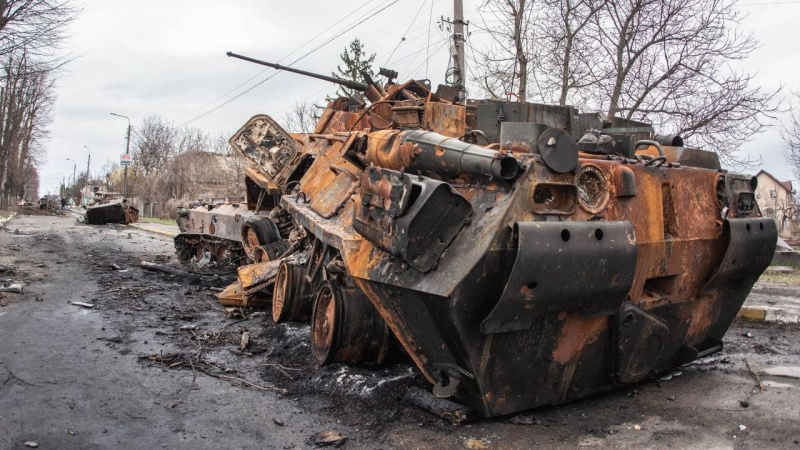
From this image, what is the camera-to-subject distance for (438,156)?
3.99m

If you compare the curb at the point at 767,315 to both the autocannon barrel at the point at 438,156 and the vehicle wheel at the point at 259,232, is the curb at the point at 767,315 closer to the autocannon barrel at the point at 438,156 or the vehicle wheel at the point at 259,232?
the autocannon barrel at the point at 438,156

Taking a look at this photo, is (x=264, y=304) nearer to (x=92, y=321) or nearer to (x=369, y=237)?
(x=92, y=321)

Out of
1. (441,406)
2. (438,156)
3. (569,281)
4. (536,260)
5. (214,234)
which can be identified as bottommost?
(441,406)

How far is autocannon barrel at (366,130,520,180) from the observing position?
146 inches

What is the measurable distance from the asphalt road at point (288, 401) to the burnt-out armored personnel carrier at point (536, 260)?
0.23 m

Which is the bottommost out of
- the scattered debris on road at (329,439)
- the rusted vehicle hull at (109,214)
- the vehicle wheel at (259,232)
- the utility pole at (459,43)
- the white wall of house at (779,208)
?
the scattered debris on road at (329,439)

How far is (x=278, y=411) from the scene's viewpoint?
455 cm

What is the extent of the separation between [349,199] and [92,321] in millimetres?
3549

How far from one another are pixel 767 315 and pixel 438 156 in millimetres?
5420

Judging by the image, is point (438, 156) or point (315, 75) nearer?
point (438, 156)

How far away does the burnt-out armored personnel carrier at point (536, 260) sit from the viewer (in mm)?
3629

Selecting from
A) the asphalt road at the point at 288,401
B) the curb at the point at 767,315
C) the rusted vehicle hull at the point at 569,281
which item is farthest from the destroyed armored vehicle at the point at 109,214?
the curb at the point at 767,315

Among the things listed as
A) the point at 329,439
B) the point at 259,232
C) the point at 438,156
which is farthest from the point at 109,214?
the point at 438,156

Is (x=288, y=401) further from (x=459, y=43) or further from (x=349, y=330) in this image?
(x=459, y=43)
